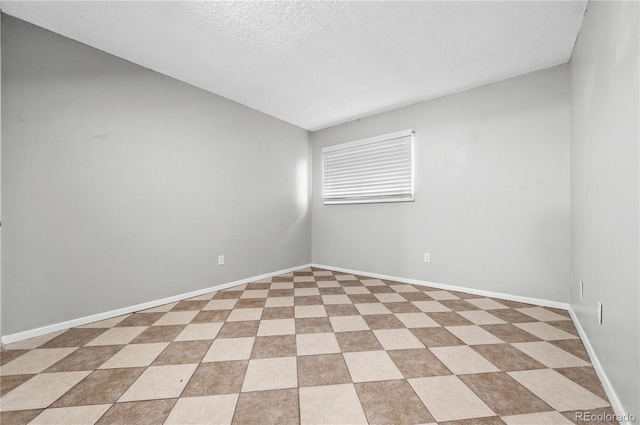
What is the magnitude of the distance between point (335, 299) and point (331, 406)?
1.69 m

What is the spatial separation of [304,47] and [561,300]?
11.8ft

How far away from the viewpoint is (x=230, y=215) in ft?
11.6

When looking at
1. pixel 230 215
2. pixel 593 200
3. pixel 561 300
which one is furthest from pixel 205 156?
pixel 561 300

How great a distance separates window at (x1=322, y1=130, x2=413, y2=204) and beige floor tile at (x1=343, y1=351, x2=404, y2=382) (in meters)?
2.43

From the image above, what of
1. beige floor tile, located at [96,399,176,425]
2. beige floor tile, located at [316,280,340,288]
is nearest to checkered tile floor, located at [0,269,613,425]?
beige floor tile, located at [96,399,176,425]

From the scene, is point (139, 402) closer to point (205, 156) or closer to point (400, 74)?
point (205, 156)

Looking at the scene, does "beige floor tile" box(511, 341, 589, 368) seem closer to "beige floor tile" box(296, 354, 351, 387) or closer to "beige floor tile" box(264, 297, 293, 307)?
"beige floor tile" box(296, 354, 351, 387)

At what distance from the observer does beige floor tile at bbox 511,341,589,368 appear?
5.44 feet

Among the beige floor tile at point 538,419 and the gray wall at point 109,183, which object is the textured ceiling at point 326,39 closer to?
the gray wall at point 109,183

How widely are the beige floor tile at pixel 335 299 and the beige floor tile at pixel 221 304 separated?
1013 mm

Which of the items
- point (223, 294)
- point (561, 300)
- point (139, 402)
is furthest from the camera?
point (223, 294)

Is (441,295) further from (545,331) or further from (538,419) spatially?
(538,419)

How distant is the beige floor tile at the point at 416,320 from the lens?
2266mm

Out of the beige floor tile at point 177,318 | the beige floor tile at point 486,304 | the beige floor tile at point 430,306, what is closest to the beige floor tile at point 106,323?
the beige floor tile at point 177,318
